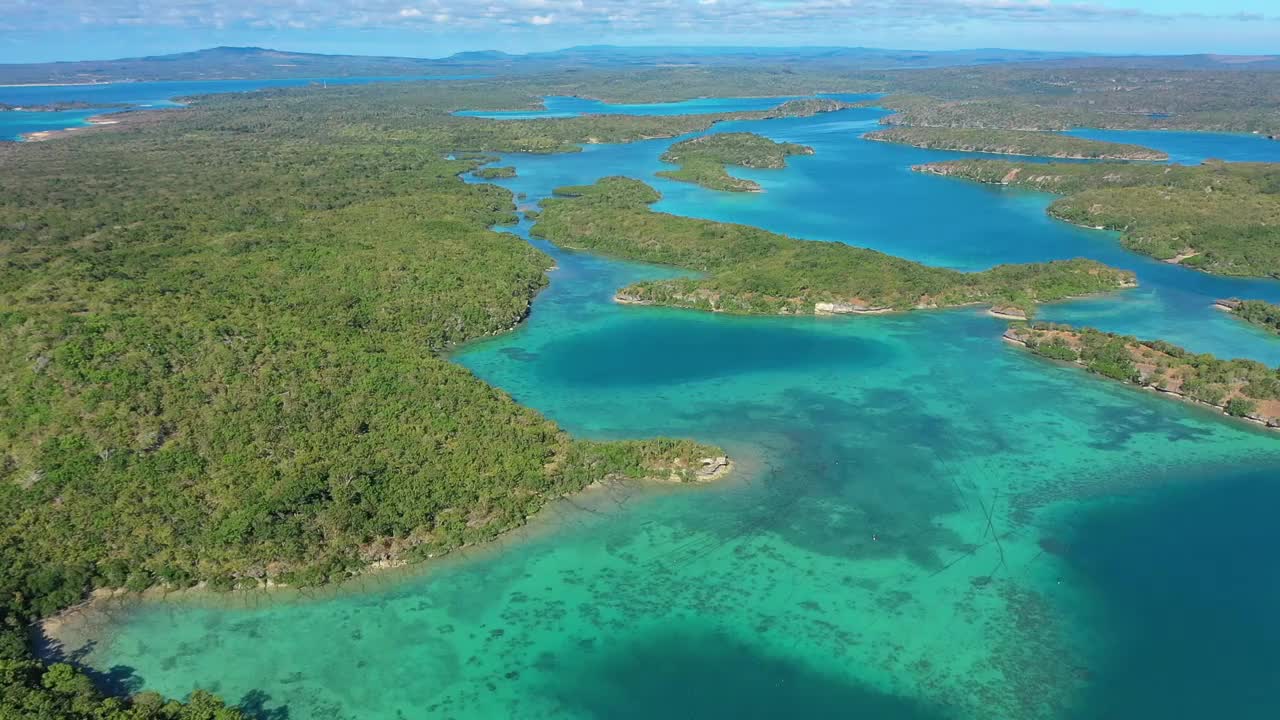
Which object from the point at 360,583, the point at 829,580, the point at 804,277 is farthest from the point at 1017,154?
the point at 360,583

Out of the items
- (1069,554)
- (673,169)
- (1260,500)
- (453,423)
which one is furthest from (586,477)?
(673,169)

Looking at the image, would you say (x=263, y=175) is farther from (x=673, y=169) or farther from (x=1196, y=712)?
A: (x=1196, y=712)

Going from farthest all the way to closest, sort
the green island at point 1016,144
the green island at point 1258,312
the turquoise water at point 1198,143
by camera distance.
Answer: the green island at point 1016,144 < the turquoise water at point 1198,143 < the green island at point 1258,312

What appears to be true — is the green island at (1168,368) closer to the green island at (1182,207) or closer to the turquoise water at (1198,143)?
the green island at (1182,207)

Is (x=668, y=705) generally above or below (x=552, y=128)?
below

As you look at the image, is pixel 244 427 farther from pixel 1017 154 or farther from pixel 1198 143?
pixel 1198 143

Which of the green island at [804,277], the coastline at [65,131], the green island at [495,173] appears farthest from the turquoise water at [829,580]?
the coastline at [65,131]
